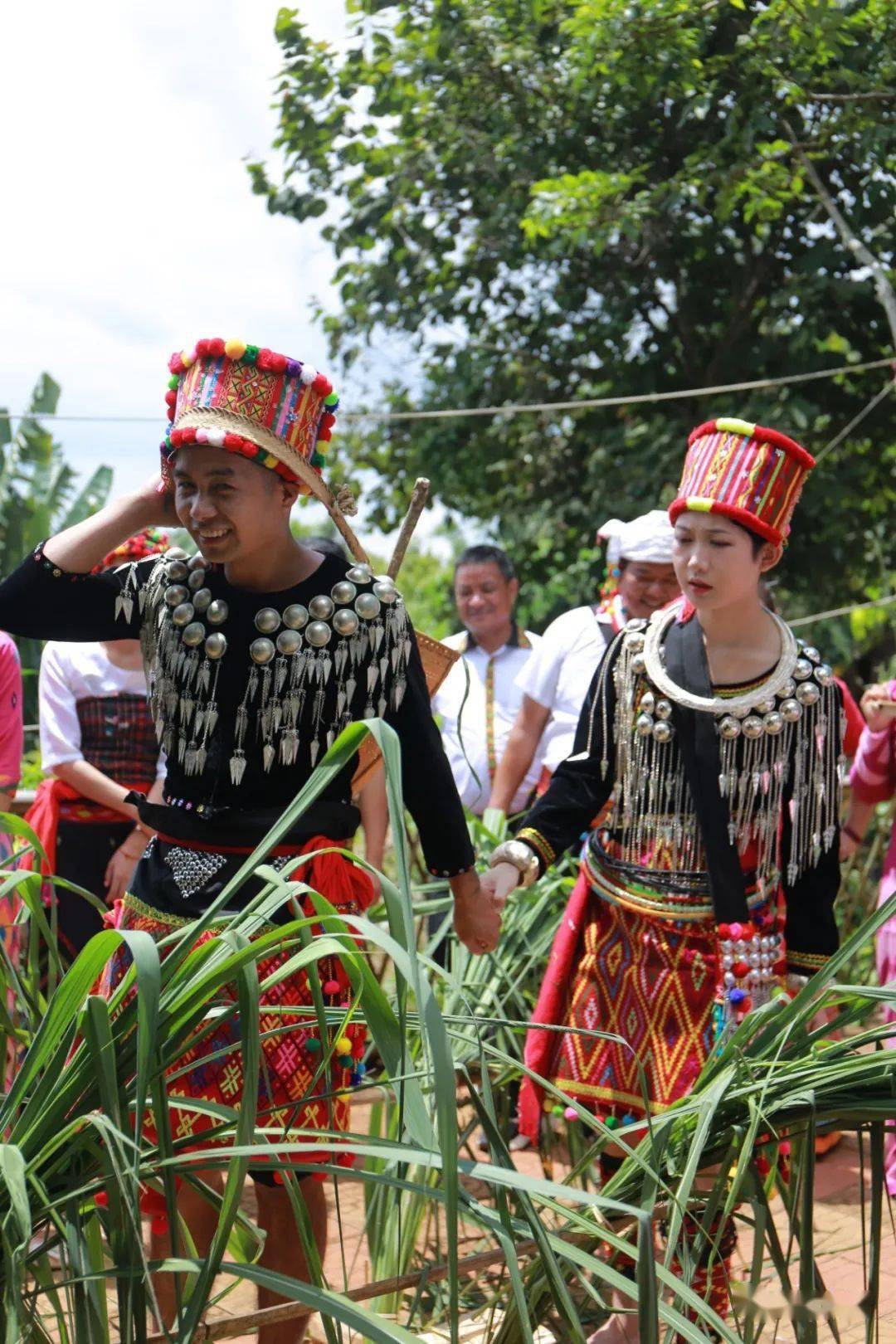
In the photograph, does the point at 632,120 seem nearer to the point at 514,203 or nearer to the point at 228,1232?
the point at 514,203

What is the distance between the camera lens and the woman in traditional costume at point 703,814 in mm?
2762

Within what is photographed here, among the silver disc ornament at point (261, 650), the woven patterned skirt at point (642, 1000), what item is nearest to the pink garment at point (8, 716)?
the silver disc ornament at point (261, 650)

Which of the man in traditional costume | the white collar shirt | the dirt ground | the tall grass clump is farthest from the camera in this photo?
the white collar shirt

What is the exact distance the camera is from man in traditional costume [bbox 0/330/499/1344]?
2305mm

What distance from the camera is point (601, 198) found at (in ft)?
25.2

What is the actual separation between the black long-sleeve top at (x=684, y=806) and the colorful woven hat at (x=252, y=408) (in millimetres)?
816

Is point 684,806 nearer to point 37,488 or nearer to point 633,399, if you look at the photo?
point 633,399

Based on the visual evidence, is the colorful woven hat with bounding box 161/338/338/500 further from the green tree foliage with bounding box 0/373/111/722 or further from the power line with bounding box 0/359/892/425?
the green tree foliage with bounding box 0/373/111/722

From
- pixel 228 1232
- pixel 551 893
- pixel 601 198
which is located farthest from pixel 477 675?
pixel 228 1232

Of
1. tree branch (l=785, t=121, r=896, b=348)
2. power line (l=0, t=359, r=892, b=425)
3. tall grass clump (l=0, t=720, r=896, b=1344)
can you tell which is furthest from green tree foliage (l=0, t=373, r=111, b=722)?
tall grass clump (l=0, t=720, r=896, b=1344)

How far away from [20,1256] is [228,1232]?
7.4 inches

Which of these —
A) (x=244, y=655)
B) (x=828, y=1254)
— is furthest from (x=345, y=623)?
(x=828, y=1254)

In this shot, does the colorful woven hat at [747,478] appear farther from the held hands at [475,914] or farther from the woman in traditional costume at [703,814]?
the held hands at [475,914]

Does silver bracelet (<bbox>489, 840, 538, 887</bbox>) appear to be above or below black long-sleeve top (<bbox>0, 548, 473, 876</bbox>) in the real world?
below
